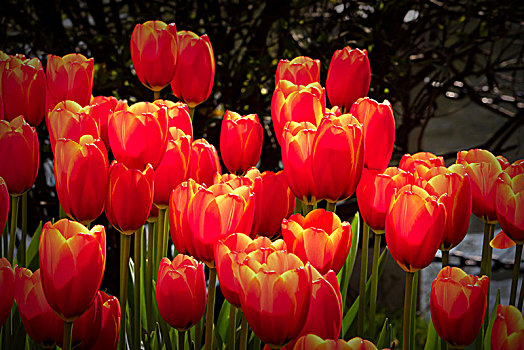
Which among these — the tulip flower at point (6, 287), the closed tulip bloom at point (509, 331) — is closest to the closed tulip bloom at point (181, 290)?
the tulip flower at point (6, 287)

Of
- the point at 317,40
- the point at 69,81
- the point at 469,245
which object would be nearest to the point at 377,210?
the point at 69,81

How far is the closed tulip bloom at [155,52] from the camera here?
664 mm

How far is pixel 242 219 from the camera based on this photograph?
0.46 metres

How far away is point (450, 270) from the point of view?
0.47 metres

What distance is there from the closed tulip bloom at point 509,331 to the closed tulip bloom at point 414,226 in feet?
0.24

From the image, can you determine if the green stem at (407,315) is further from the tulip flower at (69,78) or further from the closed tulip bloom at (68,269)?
the tulip flower at (69,78)

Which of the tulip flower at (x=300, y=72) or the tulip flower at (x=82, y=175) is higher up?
the tulip flower at (x=300, y=72)

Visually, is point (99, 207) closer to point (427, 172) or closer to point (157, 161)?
point (157, 161)

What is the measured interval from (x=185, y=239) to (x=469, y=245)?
246 cm

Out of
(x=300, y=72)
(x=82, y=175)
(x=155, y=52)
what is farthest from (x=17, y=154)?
(x=300, y=72)

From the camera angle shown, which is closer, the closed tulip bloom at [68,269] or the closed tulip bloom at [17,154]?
the closed tulip bloom at [68,269]

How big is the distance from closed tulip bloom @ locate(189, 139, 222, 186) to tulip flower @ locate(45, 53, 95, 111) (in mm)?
165

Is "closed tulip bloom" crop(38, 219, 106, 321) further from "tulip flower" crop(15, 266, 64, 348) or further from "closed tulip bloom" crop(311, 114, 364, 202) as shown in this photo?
"closed tulip bloom" crop(311, 114, 364, 202)

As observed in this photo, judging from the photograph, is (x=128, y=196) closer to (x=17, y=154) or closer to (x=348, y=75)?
(x=17, y=154)
